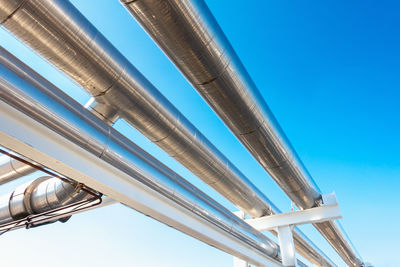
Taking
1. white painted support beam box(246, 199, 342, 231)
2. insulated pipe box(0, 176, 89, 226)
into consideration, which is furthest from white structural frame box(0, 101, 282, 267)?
white painted support beam box(246, 199, 342, 231)

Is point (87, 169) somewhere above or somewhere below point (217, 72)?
below

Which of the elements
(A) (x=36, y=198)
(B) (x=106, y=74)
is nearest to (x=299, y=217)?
(A) (x=36, y=198)

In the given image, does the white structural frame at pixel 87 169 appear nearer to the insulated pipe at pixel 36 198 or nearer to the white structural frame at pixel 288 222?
the insulated pipe at pixel 36 198

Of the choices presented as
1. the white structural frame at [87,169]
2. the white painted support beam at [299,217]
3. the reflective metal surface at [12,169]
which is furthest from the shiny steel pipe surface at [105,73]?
the white painted support beam at [299,217]

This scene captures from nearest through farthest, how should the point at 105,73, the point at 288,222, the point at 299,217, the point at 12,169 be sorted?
the point at 105,73 → the point at 12,169 → the point at 299,217 → the point at 288,222

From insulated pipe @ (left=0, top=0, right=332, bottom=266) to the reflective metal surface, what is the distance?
5.94 ft

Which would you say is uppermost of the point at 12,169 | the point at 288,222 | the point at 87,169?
the point at 288,222

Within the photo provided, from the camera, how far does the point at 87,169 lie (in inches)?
109

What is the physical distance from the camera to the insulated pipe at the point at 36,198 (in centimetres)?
399

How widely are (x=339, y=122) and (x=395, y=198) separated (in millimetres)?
5005

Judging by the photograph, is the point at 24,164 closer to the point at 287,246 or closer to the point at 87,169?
the point at 87,169

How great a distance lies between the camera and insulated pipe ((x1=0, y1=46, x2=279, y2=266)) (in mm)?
2285

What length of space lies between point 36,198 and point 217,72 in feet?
11.4

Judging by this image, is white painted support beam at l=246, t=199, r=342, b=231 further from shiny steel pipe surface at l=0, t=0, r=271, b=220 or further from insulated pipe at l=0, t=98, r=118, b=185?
insulated pipe at l=0, t=98, r=118, b=185
